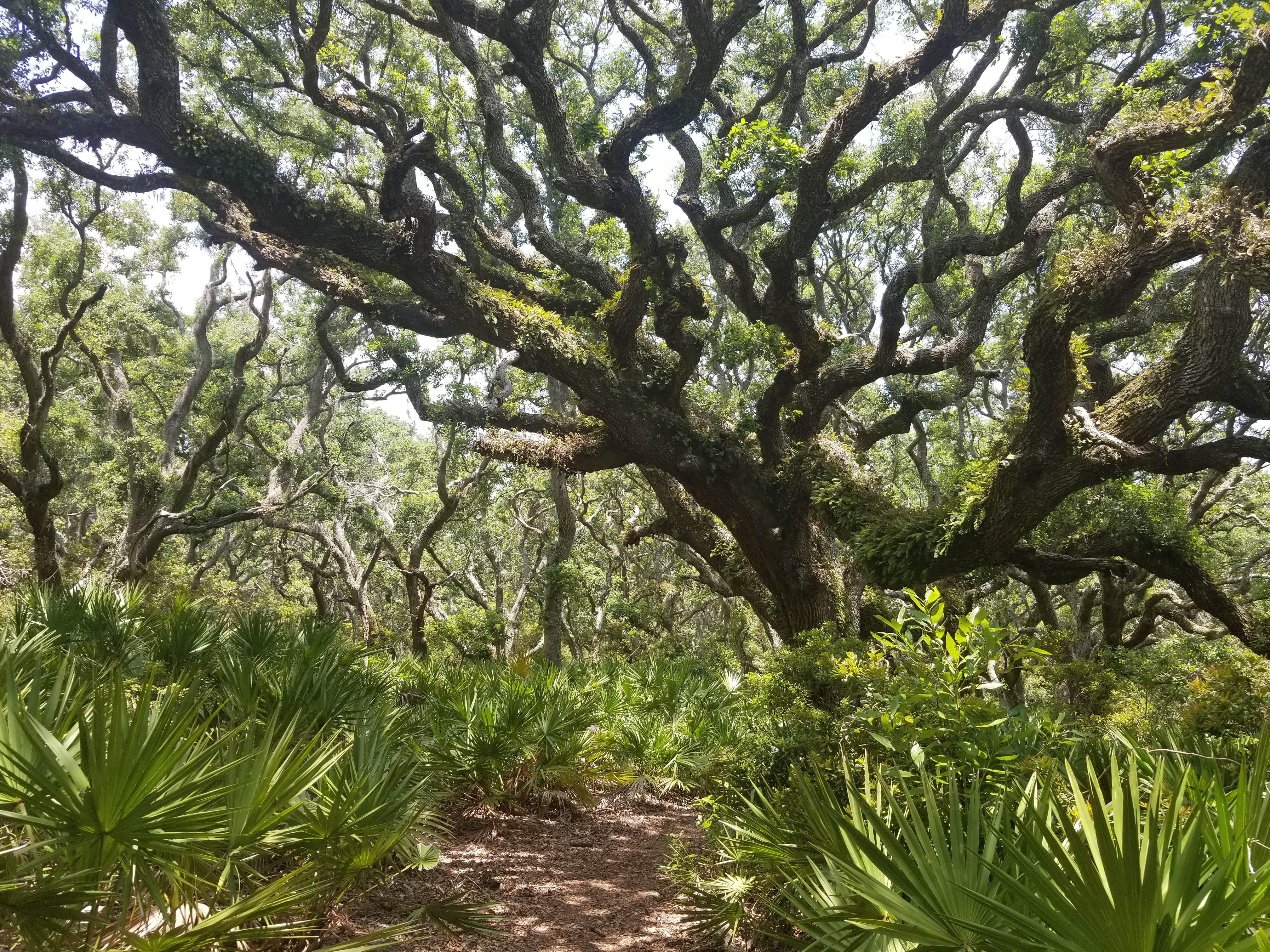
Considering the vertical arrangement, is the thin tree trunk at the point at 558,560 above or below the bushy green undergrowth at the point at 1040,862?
above

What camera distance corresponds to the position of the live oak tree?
20.7ft

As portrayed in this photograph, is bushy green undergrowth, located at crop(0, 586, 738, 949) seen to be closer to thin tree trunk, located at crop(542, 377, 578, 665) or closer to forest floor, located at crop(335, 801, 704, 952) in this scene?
forest floor, located at crop(335, 801, 704, 952)

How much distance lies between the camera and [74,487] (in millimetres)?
22609

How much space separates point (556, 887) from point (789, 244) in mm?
6702

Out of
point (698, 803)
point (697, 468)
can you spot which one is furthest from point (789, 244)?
point (698, 803)

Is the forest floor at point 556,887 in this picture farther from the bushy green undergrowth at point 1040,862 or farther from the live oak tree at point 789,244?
the live oak tree at point 789,244

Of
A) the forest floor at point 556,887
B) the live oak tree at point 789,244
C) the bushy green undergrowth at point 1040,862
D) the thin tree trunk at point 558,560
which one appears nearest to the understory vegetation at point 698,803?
the bushy green undergrowth at point 1040,862

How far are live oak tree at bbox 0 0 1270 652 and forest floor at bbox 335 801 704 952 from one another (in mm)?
3275

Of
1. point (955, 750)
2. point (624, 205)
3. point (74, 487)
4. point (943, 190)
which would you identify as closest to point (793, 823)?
point (955, 750)

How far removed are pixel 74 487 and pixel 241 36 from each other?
60.8 feet

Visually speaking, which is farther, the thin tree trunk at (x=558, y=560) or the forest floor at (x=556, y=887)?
the thin tree trunk at (x=558, y=560)

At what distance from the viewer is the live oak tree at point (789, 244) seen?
→ 630 cm

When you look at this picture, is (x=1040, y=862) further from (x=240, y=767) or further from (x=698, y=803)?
(x=698, y=803)

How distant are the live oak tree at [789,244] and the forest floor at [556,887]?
3.28 m
